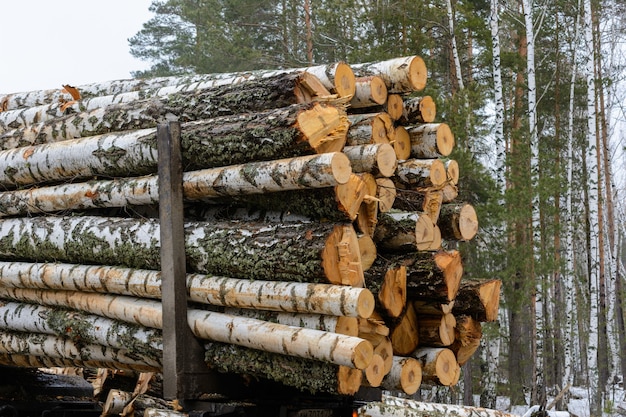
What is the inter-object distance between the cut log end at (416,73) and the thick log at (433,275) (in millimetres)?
1178

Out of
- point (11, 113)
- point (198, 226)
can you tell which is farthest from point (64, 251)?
point (11, 113)

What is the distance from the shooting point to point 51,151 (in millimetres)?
5871

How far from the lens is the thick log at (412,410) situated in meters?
7.44

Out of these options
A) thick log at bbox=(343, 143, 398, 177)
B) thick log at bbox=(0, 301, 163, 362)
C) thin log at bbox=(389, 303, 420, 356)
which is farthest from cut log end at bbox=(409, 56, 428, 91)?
thick log at bbox=(0, 301, 163, 362)

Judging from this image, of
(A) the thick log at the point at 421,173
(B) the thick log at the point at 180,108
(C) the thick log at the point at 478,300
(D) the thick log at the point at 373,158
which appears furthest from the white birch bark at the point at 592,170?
(B) the thick log at the point at 180,108

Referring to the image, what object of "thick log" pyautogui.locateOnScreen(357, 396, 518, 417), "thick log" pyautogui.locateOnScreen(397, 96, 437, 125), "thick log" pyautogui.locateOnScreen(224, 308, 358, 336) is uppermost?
"thick log" pyautogui.locateOnScreen(397, 96, 437, 125)

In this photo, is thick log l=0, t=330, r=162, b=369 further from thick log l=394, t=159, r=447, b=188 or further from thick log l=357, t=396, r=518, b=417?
thick log l=357, t=396, r=518, b=417

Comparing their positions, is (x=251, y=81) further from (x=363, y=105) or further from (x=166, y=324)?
(x=166, y=324)

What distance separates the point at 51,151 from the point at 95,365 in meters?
1.69

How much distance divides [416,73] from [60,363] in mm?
3579

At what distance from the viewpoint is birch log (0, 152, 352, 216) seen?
4379mm

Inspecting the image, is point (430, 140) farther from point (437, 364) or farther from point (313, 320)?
point (313, 320)

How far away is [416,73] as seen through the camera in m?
5.26

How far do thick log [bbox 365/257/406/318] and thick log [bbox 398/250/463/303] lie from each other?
17 cm
